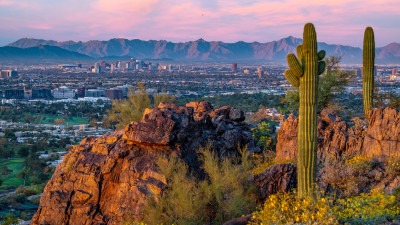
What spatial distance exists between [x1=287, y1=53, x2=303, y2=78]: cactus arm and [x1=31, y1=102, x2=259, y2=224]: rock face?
4.10 meters

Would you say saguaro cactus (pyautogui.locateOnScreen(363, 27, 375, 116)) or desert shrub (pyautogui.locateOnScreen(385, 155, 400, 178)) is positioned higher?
saguaro cactus (pyautogui.locateOnScreen(363, 27, 375, 116))

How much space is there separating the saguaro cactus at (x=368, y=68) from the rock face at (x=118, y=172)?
5188 mm

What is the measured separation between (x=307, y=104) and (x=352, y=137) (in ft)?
10.1

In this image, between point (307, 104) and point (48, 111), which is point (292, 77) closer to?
point (307, 104)

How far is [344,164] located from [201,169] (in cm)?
404

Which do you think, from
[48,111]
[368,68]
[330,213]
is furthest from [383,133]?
[48,111]

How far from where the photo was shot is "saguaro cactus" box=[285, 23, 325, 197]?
34.8ft

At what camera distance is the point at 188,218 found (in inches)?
428

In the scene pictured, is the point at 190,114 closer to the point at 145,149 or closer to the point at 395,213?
the point at 145,149

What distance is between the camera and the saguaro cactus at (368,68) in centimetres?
1441

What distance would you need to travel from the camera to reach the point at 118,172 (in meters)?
12.9

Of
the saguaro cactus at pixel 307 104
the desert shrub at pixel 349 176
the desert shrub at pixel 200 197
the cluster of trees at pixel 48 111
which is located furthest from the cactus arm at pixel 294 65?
the cluster of trees at pixel 48 111

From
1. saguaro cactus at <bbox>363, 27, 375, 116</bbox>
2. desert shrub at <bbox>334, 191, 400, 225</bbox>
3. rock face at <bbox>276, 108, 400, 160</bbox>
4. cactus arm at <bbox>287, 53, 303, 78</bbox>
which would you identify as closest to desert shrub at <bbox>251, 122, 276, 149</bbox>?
rock face at <bbox>276, 108, 400, 160</bbox>

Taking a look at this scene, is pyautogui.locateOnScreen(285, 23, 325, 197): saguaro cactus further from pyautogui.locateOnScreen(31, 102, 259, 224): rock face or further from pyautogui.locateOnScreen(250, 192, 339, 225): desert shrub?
pyautogui.locateOnScreen(31, 102, 259, 224): rock face
